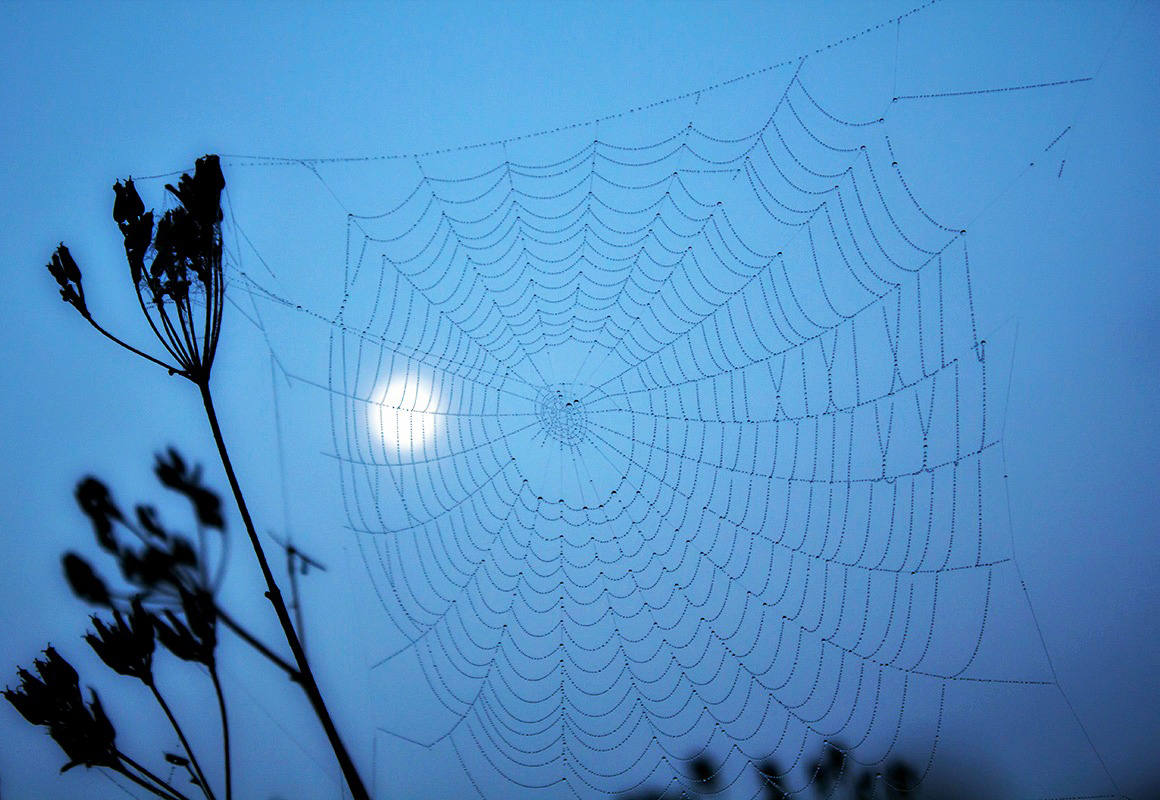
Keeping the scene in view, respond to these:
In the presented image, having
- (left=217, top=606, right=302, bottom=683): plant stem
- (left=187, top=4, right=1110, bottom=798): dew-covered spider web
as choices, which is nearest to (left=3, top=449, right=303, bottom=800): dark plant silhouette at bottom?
(left=217, top=606, right=302, bottom=683): plant stem

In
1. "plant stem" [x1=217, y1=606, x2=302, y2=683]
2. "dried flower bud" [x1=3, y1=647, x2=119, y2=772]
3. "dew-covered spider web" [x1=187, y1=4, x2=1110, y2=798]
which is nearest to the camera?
"dried flower bud" [x1=3, y1=647, x2=119, y2=772]

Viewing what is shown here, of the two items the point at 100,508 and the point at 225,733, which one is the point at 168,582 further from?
the point at 225,733

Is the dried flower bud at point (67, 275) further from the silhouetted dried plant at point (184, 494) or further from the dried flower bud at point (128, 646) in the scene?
the dried flower bud at point (128, 646)

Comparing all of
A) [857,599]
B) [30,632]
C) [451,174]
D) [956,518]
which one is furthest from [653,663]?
[30,632]

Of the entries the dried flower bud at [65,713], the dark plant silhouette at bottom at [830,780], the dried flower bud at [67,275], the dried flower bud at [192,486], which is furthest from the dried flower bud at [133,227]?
the dark plant silhouette at bottom at [830,780]

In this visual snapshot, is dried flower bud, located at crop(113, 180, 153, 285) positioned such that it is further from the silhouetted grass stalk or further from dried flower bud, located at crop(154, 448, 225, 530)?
dried flower bud, located at crop(154, 448, 225, 530)

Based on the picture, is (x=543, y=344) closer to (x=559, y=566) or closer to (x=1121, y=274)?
(x=559, y=566)

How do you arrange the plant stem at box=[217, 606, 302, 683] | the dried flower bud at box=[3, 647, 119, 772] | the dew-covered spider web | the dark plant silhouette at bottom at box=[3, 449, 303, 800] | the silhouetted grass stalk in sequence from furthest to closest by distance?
1. the plant stem at box=[217, 606, 302, 683]
2. the dark plant silhouette at bottom at box=[3, 449, 303, 800]
3. the dew-covered spider web
4. the dried flower bud at box=[3, 647, 119, 772]
5. the silhouetted grass stalk

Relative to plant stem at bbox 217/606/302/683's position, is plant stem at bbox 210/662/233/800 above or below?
below

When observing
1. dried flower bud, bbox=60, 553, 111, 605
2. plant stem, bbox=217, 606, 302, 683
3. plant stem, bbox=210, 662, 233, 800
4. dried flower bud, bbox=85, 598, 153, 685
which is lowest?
plant stem, bbox=210, 662, 233, 800
